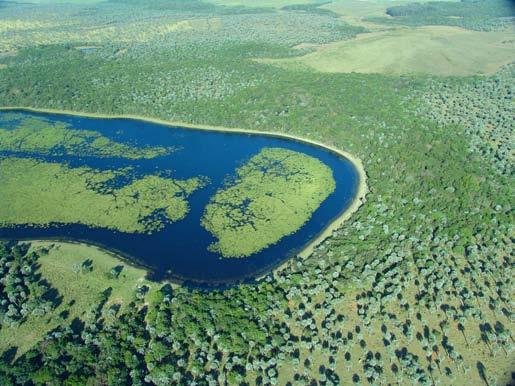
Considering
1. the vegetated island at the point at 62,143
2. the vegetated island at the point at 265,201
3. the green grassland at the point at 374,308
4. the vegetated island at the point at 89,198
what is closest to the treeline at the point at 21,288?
the green grassland at the point at 374,308

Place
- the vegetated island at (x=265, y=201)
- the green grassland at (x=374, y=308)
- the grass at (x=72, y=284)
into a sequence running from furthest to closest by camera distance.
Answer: the vegetated island at (x=265, y=201) → the grass at (x=72, y=284) → the green grassland at (x=374, y=308)

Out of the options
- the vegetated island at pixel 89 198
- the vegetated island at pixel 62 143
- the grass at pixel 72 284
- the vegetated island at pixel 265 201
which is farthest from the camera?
the vegetated island at pixel 62 143

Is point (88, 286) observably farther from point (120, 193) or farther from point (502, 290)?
point (502, 290)

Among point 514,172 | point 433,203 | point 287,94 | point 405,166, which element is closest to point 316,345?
point 433,203

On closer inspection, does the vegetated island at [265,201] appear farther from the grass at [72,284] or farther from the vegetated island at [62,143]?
the vegetated island at [62,143]

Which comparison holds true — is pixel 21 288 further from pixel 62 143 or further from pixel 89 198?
pixel 62 143

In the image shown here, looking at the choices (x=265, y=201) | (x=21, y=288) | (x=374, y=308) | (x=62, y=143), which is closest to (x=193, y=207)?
(x=265, y=201)

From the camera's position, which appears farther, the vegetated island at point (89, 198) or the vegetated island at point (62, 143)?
the vegetated island at point (62, 143)
